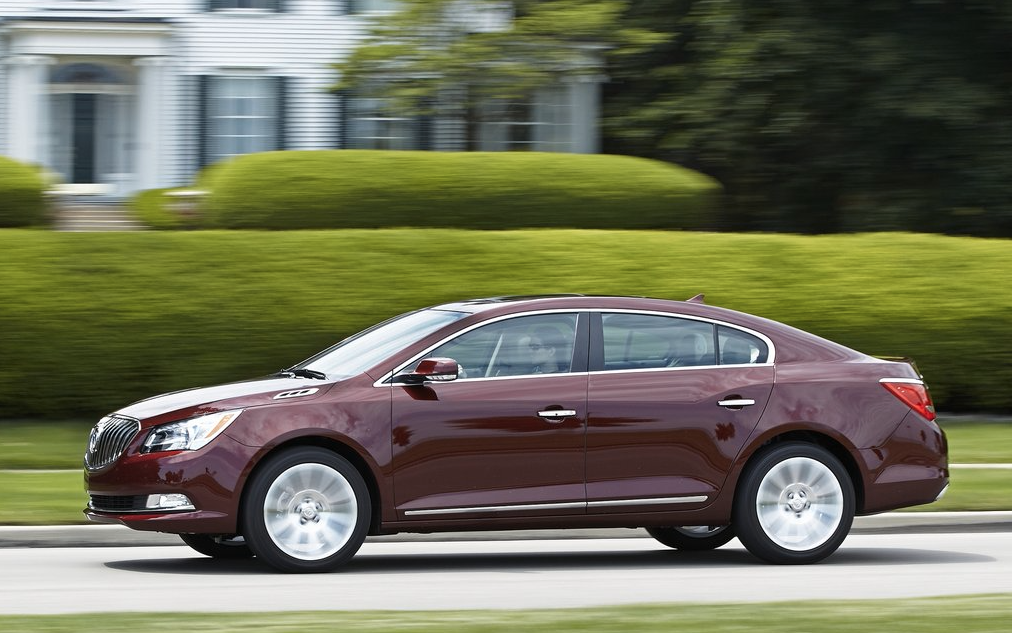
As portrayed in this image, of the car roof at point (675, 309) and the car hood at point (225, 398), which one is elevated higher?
the car roof at point (675, 309)

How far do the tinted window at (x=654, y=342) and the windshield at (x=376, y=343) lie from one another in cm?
89

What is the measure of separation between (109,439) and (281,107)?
18.8 meters

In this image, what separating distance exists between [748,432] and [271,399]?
9.07 feet

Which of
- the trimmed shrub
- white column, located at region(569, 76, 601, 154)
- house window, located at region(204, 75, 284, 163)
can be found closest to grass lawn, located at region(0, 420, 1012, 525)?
the trimmed shrub

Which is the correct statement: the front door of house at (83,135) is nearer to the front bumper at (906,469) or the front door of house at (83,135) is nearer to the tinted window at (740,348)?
the tinted window at (740,348)

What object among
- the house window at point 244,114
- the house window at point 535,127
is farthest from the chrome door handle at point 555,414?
the house window at point 244,114

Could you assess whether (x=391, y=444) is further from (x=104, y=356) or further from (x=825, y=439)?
(x=104, y=356)

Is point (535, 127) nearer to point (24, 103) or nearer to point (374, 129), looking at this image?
point (374, 129)

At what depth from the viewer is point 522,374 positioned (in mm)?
8750

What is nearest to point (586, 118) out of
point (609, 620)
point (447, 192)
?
point (447, 192)

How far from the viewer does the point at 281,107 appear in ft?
88.1

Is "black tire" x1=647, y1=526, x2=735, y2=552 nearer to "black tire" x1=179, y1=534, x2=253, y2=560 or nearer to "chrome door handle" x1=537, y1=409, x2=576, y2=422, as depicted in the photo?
"chrome door handle" x1=537, y1=409, x2=576, y2=422

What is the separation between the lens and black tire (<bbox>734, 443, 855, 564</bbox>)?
896 cm

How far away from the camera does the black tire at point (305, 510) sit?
327 inches
